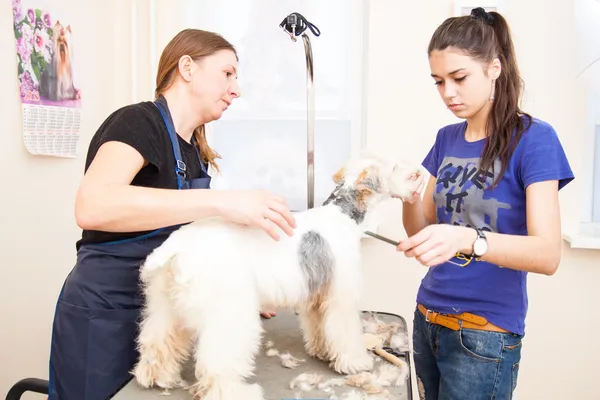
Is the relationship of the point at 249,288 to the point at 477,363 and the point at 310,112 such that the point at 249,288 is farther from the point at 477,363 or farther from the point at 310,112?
the point at 310,112

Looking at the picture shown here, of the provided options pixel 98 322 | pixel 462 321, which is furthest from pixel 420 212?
pixel 98 322

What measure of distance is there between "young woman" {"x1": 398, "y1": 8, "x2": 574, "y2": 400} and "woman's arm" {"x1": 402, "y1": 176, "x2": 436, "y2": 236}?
146 millimetres

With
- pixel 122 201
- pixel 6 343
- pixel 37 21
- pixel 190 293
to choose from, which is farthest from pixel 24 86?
pixel 190 293

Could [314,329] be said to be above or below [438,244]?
below

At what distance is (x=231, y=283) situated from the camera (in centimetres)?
105

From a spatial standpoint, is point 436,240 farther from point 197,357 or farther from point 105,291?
point 105,291

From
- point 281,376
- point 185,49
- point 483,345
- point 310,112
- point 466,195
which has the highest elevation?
point 185,49

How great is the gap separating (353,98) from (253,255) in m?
1.54

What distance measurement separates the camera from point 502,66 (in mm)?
1245

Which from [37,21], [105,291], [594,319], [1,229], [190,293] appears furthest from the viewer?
[594,319]

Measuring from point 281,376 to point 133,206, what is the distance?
56 cm

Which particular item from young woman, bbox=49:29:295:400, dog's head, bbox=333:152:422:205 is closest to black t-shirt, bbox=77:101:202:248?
young woman, bbox=49:29:295:400

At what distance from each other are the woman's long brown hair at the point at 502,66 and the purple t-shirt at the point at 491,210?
0.09ft

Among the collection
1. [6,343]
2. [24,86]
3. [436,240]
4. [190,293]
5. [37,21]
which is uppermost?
[37,21]
